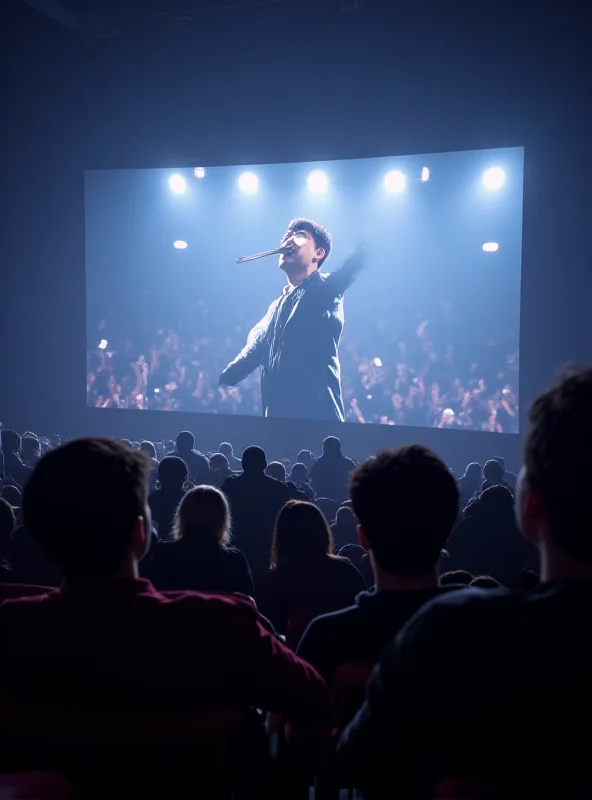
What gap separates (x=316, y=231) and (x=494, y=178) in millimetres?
2397

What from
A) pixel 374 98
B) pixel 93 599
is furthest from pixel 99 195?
pixel 93 599

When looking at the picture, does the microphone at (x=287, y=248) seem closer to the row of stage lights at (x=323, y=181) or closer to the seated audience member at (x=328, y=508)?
the row of stage lights at (x=323, y=181)

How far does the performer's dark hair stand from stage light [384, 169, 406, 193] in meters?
1.03

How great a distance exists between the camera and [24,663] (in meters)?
1.19

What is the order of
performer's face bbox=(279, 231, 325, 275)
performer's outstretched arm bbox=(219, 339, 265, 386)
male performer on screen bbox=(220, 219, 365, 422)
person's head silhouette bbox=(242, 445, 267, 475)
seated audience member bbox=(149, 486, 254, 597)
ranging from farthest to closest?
1. performer's outstretched arm bbox=(219, 339, 265, 386)
2. performer's face bbox=(279, 231, 325, 275)
3. male performer on screen bbox=(220, 219, 365, 422)
4. person's head silhouette bbox=(242, 445, 267, 475)
5. seated audience member bbox=(149, 486, 254, 597)

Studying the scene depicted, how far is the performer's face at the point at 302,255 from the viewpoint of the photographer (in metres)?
10.1

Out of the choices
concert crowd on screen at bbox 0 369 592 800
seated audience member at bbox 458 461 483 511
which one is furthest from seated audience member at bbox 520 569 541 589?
seated audience member at bbox 458 461 483 511

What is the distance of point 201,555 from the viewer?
10.1 feet

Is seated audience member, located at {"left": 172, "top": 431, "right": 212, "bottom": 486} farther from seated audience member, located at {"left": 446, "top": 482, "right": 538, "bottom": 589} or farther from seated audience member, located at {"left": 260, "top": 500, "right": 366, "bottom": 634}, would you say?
seated audience member, located at {"left": 260, "top": 500, "right": 366, "bottom": 634}

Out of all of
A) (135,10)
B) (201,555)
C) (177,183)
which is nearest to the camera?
(201,555)

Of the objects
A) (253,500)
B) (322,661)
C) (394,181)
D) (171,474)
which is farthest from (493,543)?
(394,181)

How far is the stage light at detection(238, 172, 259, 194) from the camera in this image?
11.3m

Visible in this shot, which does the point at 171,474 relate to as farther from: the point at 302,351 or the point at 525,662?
the point at 302,351

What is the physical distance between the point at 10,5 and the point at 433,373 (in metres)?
8.47
